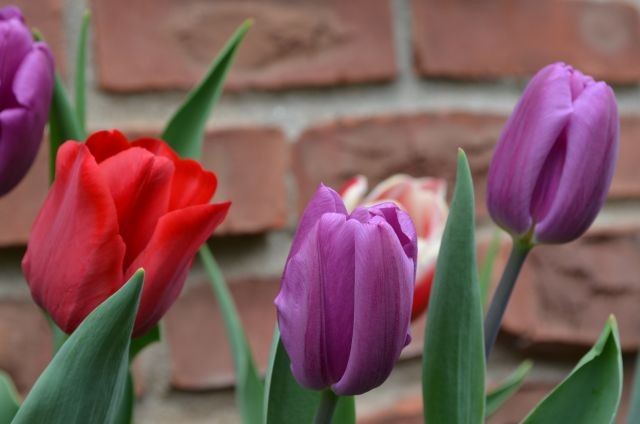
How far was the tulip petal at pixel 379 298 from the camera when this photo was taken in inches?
8.5

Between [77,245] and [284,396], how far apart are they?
78mm

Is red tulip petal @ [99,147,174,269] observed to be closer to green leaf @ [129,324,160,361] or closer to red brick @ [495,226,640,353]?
green leaf @ [129,324,160,361]

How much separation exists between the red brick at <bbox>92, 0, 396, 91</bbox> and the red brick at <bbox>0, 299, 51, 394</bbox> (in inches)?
5.3

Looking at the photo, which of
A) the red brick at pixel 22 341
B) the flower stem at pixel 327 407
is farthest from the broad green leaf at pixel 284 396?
the red brick at pixel 22 341

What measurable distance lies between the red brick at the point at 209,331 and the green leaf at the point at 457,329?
→ 316 millimetres

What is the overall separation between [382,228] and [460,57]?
490mm

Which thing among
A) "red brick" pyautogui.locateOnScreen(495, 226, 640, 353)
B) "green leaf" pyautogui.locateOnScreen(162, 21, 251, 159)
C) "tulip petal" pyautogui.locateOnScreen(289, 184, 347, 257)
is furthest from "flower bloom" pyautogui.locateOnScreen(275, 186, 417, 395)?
"red brick" pyautogui.locateOnScreen(495, 226, 640, 353)

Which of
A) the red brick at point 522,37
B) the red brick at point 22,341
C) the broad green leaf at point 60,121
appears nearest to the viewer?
the broad green leaf at point 60,121

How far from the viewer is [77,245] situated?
24 cm

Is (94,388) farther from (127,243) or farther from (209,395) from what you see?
(209,395)

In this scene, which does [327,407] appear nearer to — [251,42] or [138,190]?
[138,190]

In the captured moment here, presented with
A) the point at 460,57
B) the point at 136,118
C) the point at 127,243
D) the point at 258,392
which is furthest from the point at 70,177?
the point at 460,57

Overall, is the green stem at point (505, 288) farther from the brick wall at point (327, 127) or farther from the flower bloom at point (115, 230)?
the brick wall at point (327, 127)

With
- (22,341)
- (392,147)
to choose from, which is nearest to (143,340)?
(22,341)
